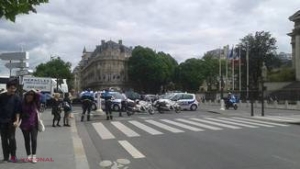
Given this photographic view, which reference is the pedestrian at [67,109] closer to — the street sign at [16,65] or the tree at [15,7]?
the street sign at [16,65]

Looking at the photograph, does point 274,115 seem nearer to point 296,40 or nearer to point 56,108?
point 56,108

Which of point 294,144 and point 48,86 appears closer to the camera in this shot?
point 294,144

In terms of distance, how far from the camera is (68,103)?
2461cm

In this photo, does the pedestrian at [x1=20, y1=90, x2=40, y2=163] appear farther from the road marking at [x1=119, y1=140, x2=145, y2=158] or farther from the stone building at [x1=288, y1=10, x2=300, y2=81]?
the stone building at [x1=288, y1=10, x2=300, y2=81]

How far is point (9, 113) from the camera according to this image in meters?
11.0

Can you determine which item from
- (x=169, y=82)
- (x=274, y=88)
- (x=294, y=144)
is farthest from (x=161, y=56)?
(x=294, y=144)

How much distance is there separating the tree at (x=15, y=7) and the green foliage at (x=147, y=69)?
115955 mm

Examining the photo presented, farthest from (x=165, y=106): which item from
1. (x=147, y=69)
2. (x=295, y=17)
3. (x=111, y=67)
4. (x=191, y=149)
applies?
(x=111, y=67)

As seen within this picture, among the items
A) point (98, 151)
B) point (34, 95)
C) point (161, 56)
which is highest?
point (161, 56)

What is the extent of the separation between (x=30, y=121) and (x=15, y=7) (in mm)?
6525

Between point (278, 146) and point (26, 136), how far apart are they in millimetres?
7552

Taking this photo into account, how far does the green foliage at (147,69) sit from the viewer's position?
12200cm

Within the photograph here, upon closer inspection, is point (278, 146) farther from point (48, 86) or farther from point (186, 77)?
point (186, 77)

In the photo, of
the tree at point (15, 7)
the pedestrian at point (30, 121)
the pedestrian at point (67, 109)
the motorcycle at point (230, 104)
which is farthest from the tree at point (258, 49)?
the tree at point (15, 7)
